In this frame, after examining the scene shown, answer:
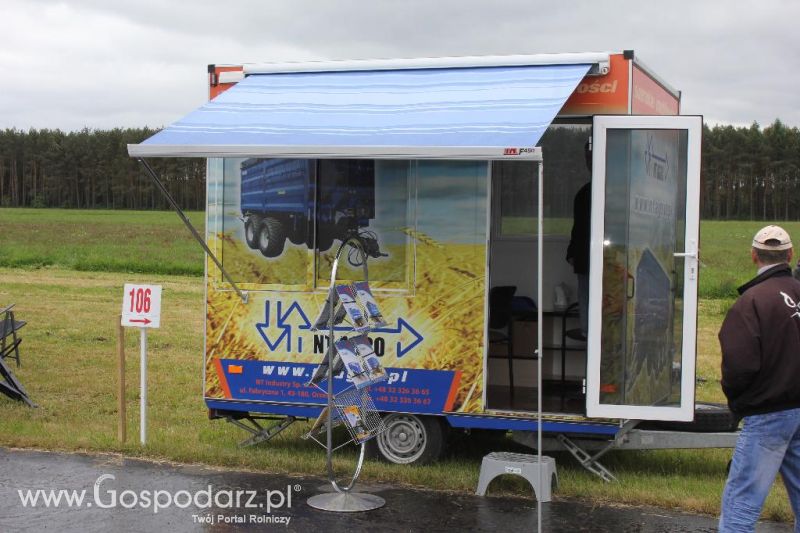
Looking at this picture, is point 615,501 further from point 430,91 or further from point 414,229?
point 430,91

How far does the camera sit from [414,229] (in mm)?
7801

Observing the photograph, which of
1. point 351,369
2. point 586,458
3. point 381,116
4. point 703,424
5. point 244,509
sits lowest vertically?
point 244,509

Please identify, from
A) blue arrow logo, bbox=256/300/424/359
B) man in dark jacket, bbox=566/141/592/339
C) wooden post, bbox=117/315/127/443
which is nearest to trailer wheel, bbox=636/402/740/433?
man in dark jacket, bbox=566/141/592/339

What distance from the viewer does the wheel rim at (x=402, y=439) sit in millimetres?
7770

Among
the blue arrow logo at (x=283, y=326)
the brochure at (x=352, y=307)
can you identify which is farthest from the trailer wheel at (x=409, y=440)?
the brochure at (x=352, y=307)

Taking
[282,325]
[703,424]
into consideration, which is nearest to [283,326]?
[282,325]

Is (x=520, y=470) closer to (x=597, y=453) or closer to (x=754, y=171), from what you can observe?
(x=597, y=453)

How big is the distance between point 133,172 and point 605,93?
281 ft

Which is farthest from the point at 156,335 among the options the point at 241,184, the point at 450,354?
the point at 450,354

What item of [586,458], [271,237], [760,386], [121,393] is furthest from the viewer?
[121,393]

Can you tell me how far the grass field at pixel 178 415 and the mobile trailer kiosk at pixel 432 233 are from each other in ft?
1.18

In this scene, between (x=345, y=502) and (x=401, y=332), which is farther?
(x=401, y=332)

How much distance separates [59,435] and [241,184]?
8.59 ft

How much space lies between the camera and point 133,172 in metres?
89.0
